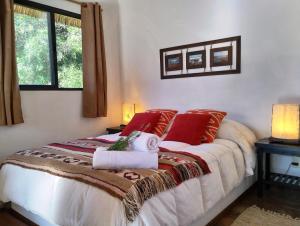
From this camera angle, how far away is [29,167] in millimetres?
1929

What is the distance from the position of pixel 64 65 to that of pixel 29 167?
67.6 inches

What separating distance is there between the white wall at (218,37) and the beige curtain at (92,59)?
578 mm

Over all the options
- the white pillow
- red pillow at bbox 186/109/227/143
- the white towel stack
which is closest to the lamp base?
the white pillow

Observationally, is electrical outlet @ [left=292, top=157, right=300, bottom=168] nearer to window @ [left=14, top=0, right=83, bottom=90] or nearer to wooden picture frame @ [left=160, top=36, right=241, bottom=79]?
wooden picture frame @ [left=160, top=36, right=241, bottom=79]

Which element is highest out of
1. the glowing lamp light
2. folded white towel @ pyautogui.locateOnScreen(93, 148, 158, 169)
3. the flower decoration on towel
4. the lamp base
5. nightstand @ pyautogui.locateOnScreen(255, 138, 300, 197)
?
the glowing lamp light

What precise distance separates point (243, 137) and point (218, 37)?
1.22 metres

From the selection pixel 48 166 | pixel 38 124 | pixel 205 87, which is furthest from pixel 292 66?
pixel 38 124

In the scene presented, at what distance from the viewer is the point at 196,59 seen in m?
3.16

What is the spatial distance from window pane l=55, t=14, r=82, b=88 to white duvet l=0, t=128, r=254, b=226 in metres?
→ 1.49

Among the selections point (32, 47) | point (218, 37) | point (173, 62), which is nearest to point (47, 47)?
point (32, 47)

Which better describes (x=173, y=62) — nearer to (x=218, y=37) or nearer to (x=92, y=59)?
(x=218, y=37)

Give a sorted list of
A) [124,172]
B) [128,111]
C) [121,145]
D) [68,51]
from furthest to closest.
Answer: [128,111], [68,51], [121,145], [124,172]

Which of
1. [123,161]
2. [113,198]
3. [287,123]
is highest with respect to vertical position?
[287,123]

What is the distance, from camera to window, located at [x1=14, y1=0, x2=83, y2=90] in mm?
2844
